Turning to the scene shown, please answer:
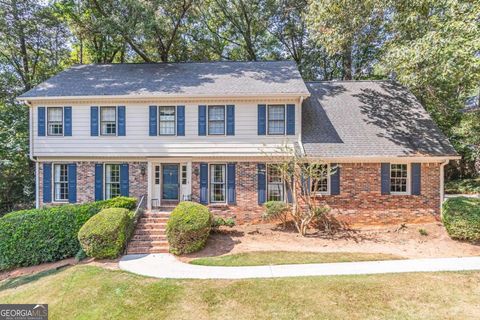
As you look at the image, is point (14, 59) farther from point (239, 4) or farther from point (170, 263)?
point (170, 263)

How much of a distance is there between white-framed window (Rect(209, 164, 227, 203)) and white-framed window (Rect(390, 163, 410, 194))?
6973 millimetres

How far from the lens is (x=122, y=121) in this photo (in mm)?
11844

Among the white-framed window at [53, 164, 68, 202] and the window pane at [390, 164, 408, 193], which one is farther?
the white-framed window at [53, 164, 68, 202]

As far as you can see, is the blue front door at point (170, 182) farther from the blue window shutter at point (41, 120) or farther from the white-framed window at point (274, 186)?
the blue window shutter at point (41, 120)

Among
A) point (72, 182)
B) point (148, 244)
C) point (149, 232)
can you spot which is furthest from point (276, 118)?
point (72, 182)

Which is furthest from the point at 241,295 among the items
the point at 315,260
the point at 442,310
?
the point at 442,310

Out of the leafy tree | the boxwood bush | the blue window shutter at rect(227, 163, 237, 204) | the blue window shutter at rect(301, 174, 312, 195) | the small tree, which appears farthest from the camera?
the leafy tree

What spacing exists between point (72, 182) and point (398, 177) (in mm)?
13853

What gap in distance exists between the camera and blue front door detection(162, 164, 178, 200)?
12188 mm

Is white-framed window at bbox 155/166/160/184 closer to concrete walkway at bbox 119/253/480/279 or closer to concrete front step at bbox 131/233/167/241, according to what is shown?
concrete front step at bbox 131/233/167/241

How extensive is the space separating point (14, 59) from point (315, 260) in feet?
73.2

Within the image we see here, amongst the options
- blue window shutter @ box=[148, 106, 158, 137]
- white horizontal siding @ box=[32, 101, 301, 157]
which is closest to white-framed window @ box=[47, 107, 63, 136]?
white horizontal siding @ box=[32, 101, 301, 157]

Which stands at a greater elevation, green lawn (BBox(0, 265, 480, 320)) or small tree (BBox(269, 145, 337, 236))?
small tree (BBox(269, 145, 337, 236))

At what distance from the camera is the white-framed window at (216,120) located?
1182 cm
